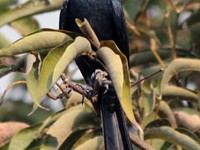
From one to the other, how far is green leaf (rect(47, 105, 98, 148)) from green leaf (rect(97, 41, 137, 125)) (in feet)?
2.10

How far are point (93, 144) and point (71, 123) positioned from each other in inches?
6.7

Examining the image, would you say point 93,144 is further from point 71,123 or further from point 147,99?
point 147,99

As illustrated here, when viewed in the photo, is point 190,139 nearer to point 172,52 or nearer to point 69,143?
point 69,143

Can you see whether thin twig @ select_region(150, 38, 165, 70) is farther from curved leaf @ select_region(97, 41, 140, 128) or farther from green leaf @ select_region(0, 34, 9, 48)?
curved leaf @ select_region(97, 41, 140, 128)

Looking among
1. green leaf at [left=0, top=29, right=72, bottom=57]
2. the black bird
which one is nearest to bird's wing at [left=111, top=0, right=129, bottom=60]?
the black bird

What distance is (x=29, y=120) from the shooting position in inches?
146

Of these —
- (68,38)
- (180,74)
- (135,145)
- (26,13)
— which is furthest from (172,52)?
(68,38)

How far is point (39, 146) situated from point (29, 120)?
1066 millimetres

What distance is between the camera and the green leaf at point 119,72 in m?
1.86

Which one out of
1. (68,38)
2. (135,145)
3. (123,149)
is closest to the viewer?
(68,38)

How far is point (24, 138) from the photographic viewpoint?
102 inches

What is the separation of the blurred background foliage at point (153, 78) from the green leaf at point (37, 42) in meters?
0.13

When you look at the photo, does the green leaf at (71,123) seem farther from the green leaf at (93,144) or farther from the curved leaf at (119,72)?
the curved leaf at (119,72)

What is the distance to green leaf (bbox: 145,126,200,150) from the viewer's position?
2.44m
